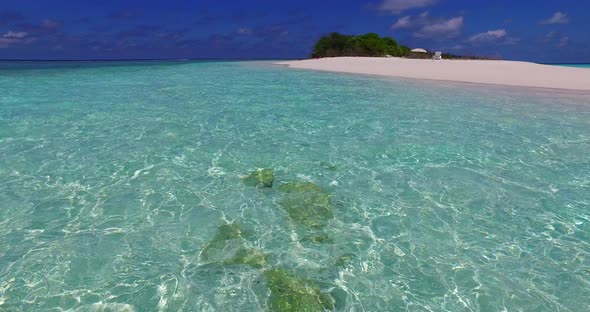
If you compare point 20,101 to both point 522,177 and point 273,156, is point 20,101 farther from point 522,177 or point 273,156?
point 522,177

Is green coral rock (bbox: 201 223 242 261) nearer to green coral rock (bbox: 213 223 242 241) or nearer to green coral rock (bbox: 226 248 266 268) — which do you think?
green coral rock (bbox: 213 223 242 241)

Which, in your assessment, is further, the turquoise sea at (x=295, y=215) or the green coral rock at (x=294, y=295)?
the turquoise sea at (x=295, y=215)

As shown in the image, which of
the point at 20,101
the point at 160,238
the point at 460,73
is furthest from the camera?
Result: the point at 460,73

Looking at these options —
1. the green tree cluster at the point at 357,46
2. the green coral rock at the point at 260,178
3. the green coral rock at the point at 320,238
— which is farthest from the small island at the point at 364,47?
the green coral rock at the point at 320,238

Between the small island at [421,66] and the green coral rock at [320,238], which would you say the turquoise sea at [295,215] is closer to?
the green coral rock at [320,238]

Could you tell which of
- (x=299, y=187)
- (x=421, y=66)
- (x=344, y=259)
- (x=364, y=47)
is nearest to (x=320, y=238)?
(x=344, y=259)

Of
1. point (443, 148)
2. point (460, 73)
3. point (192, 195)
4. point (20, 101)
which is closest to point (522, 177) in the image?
point (443, 148)

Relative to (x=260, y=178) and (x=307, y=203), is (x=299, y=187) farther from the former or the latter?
(x=260, y=178)
